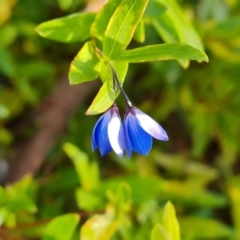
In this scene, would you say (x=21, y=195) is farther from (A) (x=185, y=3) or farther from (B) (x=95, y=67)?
(A) (x=185, y=3)

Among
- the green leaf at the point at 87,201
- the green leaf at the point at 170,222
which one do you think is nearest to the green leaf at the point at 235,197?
the green leaf at the point at 87,201

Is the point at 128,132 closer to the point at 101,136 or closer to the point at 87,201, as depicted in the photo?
the point at 101,136

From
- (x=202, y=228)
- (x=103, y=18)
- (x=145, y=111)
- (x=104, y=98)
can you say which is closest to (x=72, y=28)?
(x=103, y=18)

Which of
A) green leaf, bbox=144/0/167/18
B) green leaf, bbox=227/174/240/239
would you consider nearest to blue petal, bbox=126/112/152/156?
green leaf, bbox=144/0/167/18

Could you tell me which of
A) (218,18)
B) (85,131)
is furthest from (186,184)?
(218,18)

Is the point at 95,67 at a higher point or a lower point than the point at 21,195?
higher

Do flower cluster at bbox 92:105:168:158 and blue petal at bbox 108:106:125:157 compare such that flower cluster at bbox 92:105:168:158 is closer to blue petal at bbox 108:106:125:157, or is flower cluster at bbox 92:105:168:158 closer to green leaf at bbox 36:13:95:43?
blue petal at bbox 108:106:125:157
